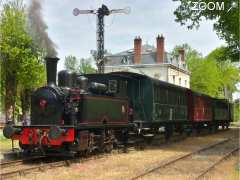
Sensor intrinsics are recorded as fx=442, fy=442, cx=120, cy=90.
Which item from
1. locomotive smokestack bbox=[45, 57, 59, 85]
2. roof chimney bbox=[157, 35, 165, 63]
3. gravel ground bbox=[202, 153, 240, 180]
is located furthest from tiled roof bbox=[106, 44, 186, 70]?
locomotive smokestack bbox=[45, 57, 59, 85]

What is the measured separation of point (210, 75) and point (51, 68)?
59.3 meters

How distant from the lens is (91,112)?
560 inches

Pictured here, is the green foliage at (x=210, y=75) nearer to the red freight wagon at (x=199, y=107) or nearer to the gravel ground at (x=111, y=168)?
the red freight wagon at (x=199, y=107)

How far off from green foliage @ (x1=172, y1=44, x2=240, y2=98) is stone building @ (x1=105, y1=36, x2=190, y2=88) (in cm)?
436

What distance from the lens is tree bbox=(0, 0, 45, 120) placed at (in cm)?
2994

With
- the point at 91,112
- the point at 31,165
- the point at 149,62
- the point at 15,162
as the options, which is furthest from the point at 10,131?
the point at 149,62

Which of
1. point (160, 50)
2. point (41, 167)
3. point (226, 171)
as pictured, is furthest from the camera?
point (160, 50)

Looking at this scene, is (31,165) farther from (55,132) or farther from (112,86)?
(112,86)

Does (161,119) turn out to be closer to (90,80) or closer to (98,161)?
(90,80)

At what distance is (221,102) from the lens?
39.5 meters

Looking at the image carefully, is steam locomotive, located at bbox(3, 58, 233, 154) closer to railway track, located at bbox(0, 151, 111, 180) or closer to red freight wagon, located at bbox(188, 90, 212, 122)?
railway track, located at bbox(0, 151, 111, 180)

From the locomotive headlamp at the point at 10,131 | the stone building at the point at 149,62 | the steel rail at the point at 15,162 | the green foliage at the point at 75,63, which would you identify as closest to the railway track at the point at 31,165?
the steel rail at the point at 15,162

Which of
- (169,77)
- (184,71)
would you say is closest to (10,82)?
(169,77)

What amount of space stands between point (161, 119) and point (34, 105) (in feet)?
24.5
